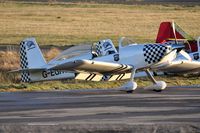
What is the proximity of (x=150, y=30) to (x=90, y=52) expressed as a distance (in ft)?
112

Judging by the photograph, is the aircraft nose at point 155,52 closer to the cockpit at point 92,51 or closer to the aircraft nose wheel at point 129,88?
the aircraft nose wheel at point 129,88

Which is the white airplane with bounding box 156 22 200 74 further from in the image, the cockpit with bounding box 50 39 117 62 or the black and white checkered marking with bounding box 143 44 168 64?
the cockpit with bounding box 50 39 117 62

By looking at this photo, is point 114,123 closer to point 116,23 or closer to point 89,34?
point 89,34

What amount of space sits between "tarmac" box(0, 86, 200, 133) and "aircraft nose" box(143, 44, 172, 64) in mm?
795

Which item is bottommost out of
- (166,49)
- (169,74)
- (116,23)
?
(116,23)

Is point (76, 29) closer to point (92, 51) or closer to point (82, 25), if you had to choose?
point (82, 25)

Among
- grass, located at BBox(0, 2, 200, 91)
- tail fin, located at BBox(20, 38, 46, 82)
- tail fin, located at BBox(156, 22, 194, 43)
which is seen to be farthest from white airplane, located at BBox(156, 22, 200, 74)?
tail fin, located at BBox(20, 38, 46, 82)

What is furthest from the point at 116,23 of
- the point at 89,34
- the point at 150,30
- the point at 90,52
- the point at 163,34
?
the point at 90,52

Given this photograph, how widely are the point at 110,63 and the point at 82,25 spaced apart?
41753 mm

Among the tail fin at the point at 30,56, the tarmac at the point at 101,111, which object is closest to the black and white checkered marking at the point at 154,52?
the tarmac at the point at 101,111

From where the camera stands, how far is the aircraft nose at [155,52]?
20312 mm

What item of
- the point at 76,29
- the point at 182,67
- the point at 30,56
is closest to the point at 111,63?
the point at 182,67

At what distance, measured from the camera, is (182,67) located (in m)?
22.5

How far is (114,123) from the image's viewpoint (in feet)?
43.7
